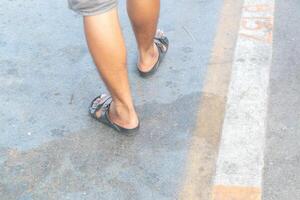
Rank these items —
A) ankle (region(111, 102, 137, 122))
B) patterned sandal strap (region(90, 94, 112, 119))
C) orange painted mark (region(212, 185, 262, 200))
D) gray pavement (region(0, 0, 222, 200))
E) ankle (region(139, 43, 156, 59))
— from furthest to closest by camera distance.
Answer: ankle (region(139, 43, 156, 59)) < patterned sandal strap (region(90, 94, 112, 119)) < ankle (region(111, 102, 137, 122)) < gray pavement (region(0, 0, 222, 200)) < orange painted mark (region(212, 185, 262, 200))

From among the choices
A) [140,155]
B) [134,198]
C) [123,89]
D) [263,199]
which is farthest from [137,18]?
[263,199]

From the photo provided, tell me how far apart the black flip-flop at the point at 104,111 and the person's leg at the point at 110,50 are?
11cm

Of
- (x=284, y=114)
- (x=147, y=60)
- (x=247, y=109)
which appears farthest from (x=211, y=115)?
(x=147, y=60)

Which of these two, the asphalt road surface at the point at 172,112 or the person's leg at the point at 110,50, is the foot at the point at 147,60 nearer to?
the asphalt road surface at the point at 172,112

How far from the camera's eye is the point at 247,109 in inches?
93.6

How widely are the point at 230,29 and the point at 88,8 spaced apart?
1304 millimetres

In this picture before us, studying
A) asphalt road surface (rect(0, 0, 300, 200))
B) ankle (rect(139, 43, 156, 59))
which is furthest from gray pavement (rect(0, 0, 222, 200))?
ankle (rect(139, 43, 156, 59))

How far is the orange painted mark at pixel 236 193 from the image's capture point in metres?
1.95

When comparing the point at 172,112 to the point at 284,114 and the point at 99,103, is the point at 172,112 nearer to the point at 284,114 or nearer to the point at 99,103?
the point at 99,103

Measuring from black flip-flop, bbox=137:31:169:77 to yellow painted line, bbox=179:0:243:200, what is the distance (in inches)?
10.8

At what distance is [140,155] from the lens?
2.18 metres

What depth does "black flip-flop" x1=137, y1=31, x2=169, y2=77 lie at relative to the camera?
104 inches

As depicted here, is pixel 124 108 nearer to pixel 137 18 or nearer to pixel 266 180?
pixel 137 18

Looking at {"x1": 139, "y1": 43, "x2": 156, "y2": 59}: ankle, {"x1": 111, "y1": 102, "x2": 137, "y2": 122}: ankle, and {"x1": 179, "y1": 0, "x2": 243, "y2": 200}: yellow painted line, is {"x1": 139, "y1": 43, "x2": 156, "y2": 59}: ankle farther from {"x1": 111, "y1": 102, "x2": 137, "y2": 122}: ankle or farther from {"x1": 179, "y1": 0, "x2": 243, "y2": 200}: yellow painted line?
{"x1": 111, "y1": 102, "x2": 137, "y2": 122}: ankle
